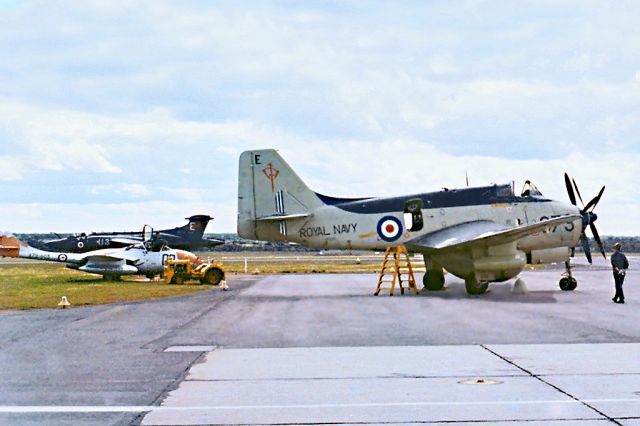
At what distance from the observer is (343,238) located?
100 feet

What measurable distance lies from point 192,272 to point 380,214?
14.1 metres

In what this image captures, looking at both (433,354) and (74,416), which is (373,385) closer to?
(433,354)

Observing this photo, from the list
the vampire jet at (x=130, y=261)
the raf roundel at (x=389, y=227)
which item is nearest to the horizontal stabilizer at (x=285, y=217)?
the raf roundel at (x=389, y=227)

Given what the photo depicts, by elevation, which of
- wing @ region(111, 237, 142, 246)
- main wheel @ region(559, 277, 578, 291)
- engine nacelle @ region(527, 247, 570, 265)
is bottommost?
main wheel @ region(559, 277, 578, 291)

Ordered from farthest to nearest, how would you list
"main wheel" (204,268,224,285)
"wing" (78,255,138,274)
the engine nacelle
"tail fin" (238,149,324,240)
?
"wing" (78,255,138,274) < "main wheel" (204,268,224,285) < the engine nacelle < "tail fin" (238,149,324,240)

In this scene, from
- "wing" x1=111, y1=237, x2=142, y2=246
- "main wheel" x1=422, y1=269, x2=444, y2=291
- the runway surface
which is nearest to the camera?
the runway surface

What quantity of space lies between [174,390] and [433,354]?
523 centimetres

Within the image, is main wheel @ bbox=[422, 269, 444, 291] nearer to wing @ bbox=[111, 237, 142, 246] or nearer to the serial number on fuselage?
the serial number on fuselage

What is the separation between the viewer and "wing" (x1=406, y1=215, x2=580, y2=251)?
89.8ft

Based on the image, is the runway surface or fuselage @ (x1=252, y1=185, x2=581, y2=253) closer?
the runway surface

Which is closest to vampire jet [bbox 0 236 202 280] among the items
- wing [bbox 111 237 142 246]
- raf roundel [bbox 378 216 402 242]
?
wing [bbox 111 237 142 246]

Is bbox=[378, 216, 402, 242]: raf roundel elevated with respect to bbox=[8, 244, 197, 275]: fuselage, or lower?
elevated

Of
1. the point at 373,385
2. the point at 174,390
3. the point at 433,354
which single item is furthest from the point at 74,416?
the point at 433,354

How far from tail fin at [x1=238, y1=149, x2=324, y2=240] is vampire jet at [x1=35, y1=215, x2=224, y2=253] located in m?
28.0
